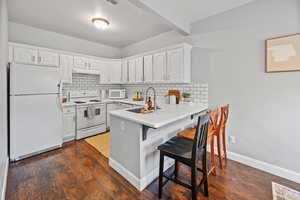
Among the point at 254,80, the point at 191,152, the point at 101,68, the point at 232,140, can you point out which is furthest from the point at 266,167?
the point at 101,68

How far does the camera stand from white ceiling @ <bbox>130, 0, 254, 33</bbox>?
217cm

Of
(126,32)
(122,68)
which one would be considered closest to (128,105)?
(122,68)

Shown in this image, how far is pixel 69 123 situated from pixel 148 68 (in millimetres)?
2402

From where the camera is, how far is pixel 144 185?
1.74m

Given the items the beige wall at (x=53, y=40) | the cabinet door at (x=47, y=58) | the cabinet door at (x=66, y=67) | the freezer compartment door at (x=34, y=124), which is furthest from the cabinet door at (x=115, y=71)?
the freezer compartment door at (x=34, y=124)

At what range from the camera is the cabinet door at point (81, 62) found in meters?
3.68

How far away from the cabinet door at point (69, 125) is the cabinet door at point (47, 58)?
1.27 metres

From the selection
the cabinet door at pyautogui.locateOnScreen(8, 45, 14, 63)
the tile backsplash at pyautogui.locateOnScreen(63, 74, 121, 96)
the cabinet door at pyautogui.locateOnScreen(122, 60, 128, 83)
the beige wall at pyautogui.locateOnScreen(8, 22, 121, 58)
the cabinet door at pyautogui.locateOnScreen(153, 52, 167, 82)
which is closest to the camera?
the cabinet door at pyautogui.locateOnScreen(8, 45, 14, 63)

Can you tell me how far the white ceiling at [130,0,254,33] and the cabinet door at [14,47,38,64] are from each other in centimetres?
285

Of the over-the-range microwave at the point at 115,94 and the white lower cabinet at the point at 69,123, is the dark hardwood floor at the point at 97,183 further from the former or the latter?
the over-the-range microwave at the point at 115,94

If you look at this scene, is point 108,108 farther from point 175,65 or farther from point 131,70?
point 175,65

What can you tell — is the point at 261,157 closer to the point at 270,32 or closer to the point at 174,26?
the point at 270,32

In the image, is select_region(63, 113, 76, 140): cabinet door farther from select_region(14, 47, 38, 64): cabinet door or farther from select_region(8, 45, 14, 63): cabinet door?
select_region(8, 45, 14, 63): cabinet door

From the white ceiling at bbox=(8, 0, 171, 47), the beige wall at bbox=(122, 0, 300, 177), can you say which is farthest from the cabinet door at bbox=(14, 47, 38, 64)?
the beige wall at bbox=(122, 0, 300, 177)
